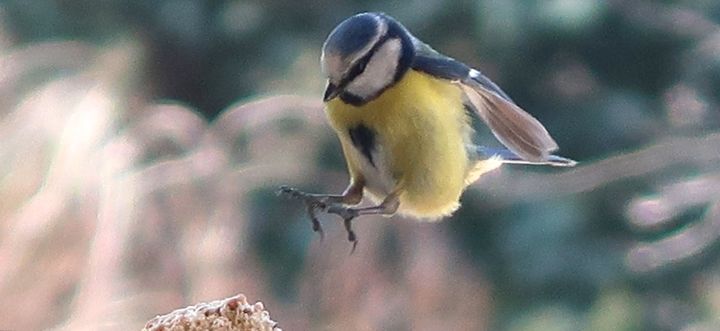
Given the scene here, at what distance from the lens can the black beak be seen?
0.43 meters

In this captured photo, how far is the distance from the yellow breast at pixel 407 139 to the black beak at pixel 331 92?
33mm

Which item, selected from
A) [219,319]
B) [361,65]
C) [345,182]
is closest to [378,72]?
[361,65]

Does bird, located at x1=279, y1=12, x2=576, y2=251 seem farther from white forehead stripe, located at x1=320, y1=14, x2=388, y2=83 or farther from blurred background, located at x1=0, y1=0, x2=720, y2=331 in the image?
blurred background, located at x1=0, y1=0, x2=720, y2=331

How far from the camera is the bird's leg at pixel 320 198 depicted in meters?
0.44

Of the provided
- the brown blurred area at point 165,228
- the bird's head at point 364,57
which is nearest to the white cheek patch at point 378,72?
the bird's head at point 364,57

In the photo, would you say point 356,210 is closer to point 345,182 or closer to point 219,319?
point 219,319

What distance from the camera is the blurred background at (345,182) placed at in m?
1.10

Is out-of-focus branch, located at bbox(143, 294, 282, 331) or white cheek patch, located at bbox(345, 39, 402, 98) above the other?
white cheek patch, located at bbox(345, 39, 402, 98)

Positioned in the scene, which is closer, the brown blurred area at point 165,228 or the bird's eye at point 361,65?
the bird's eye at point 361,65

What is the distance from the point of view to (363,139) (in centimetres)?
49

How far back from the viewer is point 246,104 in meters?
1.15

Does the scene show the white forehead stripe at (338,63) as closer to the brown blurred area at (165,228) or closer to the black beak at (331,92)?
the black beak at (331,92)

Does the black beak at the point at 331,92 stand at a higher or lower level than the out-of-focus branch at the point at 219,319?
higher

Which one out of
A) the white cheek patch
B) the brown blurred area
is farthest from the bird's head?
the brown blurred area
